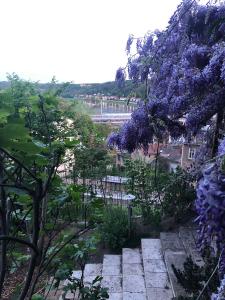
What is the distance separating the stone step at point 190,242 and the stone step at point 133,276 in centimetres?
50

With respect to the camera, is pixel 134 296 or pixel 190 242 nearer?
pixel 134 296

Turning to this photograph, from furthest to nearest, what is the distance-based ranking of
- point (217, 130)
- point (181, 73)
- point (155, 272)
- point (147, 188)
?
point (147, 188), point (217, 130), point (181, 73), point (155, 272)

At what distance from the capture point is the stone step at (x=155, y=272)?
2763 mm

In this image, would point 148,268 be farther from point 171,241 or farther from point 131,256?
point 171,241

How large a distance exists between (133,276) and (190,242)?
0.72 metres

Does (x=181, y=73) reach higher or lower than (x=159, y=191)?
higher

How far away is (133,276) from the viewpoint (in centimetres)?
312

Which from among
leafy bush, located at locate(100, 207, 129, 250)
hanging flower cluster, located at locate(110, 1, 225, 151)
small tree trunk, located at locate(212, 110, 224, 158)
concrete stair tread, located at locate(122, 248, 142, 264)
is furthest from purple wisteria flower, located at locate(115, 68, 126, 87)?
concrete stair tread, located at locate(122, 248, 142, 264)

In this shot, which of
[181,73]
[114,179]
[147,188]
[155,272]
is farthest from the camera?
[114,179]

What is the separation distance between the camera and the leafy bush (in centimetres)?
385

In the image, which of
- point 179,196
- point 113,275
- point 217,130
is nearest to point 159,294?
point 113,275

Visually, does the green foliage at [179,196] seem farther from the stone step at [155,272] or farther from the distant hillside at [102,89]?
the distant hillside at [102,89]

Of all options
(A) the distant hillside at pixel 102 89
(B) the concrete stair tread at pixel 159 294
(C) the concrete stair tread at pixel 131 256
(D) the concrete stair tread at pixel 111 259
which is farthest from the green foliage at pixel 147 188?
(B) the concrete stair tread at pixel 159 294

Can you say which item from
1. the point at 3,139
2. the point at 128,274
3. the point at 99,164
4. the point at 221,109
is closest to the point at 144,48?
the point at 221,109
